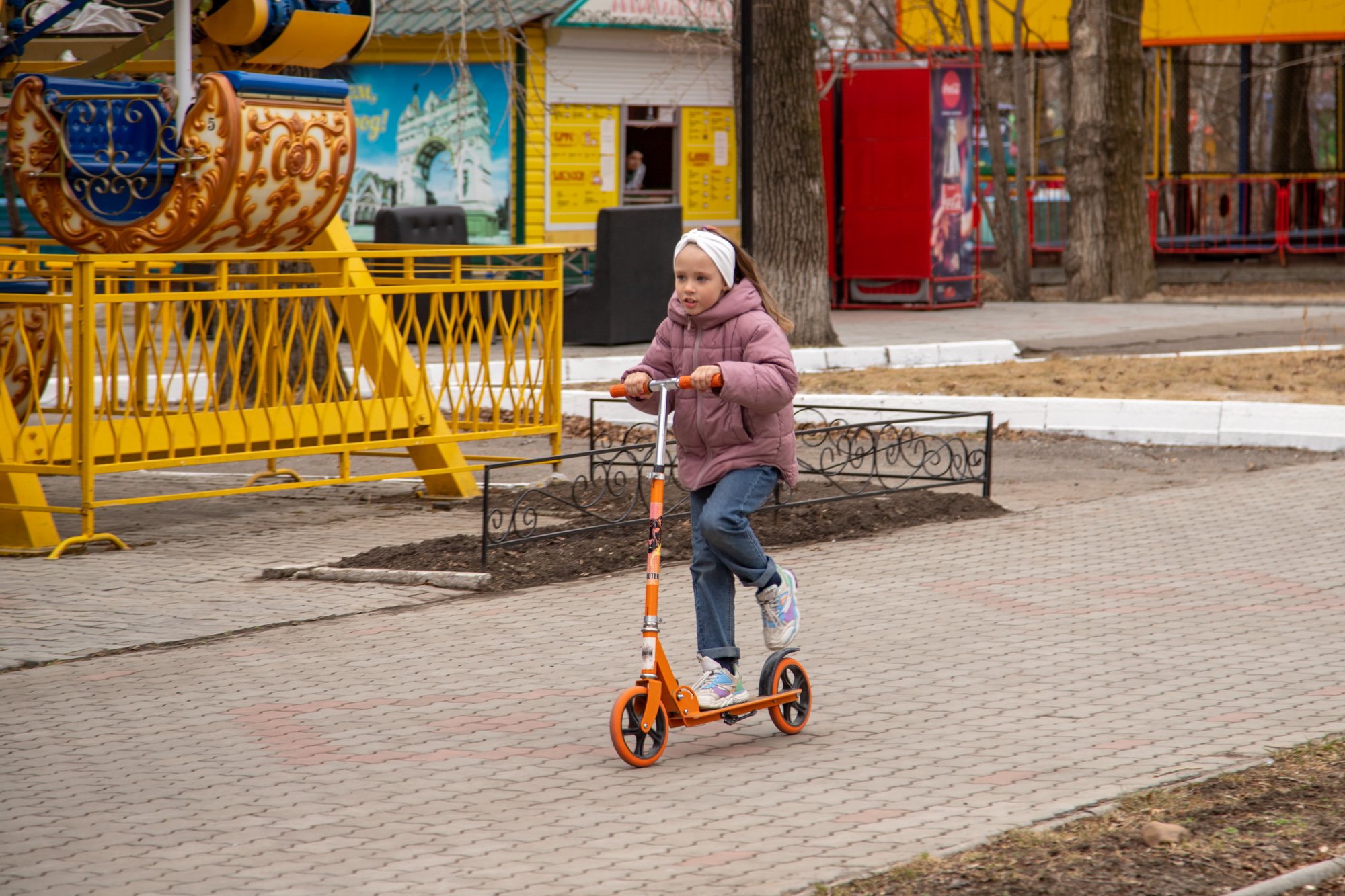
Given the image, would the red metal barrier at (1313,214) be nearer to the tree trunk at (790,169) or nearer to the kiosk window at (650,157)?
the kiosk window at (650,157)

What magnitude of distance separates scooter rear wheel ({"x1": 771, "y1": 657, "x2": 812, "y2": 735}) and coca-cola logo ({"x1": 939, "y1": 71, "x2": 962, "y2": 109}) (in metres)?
19.1

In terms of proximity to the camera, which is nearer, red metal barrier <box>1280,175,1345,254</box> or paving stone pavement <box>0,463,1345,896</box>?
paving stone pavement <box>0,463,1345,896</box>

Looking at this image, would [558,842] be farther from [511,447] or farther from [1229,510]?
[511,447]

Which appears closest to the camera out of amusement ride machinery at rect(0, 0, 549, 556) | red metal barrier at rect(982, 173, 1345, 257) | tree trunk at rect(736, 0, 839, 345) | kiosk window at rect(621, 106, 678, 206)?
amusement ride machinery at rect(0, 0, 549, 556)

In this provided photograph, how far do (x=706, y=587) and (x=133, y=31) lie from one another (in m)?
7.49

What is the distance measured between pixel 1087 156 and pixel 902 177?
129 inches

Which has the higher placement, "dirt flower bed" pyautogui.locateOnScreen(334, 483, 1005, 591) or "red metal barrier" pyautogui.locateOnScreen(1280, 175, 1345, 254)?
"red metal barrier" pyautogui.locateOnScreen(1280, 175, 1345, 254)

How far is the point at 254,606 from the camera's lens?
753 centimetres

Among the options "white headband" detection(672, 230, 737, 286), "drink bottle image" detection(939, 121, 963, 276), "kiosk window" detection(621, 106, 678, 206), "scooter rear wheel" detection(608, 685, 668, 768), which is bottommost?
"scooter rear wheel" detection(608, 685, 668, 768)

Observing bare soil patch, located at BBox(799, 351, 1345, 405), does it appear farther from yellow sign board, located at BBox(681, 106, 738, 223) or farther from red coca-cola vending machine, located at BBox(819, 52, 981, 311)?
yellow sign board, located at BBox(681, 106, 738, 223)

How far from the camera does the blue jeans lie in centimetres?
525

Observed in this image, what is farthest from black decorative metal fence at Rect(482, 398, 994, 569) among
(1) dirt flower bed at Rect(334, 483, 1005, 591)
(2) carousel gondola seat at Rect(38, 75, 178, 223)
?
(2) carousel gondola seat at Rect(38, 75, 178, 223)

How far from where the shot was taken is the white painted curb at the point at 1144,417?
490 inches

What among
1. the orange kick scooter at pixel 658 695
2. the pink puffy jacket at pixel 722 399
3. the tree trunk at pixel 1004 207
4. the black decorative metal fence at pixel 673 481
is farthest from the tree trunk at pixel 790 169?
the orange kick scooter at pixel 658 695
